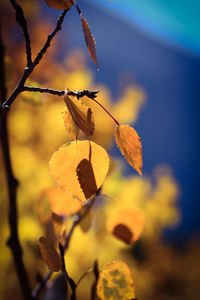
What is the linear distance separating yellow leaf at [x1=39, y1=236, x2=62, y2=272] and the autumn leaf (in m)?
0.14

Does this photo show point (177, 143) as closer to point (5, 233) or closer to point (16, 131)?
point (16, 131)

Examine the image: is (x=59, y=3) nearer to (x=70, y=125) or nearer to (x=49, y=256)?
(x=70, y=125)

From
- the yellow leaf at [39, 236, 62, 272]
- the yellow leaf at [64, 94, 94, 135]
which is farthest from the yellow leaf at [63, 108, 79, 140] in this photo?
the yellow leaf at [39, 236, 62, 272]

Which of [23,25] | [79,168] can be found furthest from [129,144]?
[23,25]

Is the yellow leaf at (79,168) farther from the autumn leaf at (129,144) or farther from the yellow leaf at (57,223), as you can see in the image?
the yellow leaf at (57,223)

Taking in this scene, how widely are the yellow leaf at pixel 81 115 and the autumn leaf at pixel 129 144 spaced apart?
3 centimetres

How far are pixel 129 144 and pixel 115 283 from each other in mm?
180

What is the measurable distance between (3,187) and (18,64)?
1187 mm

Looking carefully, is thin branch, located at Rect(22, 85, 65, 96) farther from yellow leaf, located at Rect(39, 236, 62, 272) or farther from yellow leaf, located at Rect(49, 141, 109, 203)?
yellow leaf, located at Rect(39, 236, 62, 272)

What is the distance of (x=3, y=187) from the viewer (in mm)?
1258

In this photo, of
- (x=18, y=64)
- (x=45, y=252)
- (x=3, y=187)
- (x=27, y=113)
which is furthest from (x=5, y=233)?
(x=18, y=64)

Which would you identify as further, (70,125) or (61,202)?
(61,202)

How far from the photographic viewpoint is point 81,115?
8.2 inches

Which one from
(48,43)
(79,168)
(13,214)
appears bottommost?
(13,214)
